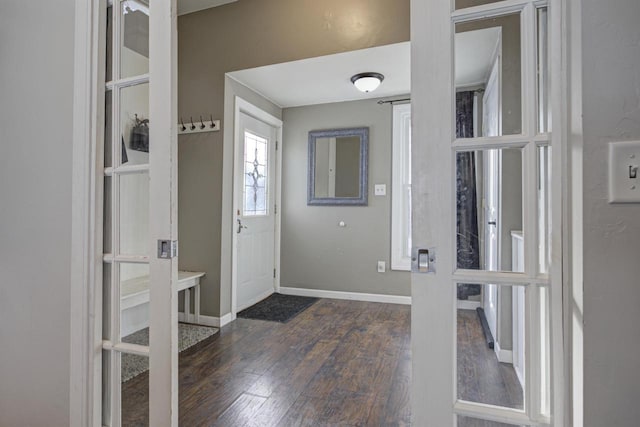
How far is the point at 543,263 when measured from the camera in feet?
2.90

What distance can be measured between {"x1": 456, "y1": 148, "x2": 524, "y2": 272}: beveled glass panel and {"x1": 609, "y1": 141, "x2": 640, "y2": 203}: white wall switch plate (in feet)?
0.71

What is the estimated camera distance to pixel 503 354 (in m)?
0.97

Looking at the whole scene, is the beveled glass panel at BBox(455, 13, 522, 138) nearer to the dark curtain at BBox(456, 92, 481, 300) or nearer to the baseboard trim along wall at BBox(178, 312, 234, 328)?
the dark curtain at BBox(456, 92, 481, 300)

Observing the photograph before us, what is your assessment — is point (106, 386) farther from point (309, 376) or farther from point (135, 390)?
point (309, 376)

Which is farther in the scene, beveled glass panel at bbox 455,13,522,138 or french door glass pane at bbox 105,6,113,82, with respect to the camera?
french door glass pane at bbox 105,6,113,82

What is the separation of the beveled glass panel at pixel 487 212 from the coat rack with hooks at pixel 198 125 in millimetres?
2640

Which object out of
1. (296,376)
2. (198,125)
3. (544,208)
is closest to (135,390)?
(296,376)

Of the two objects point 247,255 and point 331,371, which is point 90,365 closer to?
point 331,371

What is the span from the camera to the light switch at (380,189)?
3.84 meters

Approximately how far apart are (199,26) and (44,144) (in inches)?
91.5

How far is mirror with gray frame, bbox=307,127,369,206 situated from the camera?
392 cm

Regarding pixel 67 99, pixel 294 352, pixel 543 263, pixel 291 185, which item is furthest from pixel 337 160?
pixel 543 263

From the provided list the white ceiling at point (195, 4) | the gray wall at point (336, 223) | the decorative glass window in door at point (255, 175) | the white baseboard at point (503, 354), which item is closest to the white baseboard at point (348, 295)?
the gray wall at point (336, 223)

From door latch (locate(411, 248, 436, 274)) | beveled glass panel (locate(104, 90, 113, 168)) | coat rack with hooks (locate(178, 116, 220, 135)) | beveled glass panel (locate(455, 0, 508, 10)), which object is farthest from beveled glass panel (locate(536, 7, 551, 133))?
coat rack with hooks (locate(178, 116, 220, 135))
